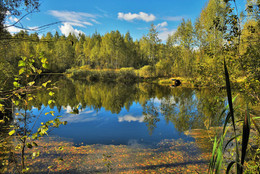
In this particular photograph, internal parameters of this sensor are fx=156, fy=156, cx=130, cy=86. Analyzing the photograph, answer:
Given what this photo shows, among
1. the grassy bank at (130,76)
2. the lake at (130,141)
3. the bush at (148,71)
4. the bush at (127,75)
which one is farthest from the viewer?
the bush at (127,75)

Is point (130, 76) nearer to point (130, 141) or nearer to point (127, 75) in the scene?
point (127, 75)

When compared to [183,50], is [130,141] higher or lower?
lower

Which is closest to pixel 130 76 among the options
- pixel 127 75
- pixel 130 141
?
pixel 127 75

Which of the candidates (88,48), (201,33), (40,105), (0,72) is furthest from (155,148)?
(88,48)

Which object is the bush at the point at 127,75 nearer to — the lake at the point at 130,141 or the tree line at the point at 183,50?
the tree line at the point at 183,50

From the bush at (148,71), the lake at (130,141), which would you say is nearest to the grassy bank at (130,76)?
the bush at (148,71)

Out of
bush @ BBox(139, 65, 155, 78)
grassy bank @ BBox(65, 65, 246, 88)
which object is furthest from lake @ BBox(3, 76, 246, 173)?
bush @ BBox(139, 65, 155, 78)

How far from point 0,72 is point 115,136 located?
1013 cm

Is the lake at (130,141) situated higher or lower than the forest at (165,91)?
lower

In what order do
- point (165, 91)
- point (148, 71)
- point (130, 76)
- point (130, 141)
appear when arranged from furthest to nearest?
point (130, 76) < point (148, 71) < point (165, 91) < point (130, 141)

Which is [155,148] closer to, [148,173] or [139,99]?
[148,173]

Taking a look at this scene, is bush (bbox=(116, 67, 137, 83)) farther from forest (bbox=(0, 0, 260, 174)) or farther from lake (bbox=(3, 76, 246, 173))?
lake (bbox=(3, 76, 246, 173))

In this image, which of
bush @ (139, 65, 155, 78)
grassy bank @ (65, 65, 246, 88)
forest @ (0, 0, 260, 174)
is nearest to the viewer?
forest @ (0, 0, 260, 174)

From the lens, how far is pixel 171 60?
46.1m
